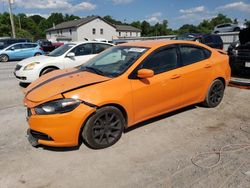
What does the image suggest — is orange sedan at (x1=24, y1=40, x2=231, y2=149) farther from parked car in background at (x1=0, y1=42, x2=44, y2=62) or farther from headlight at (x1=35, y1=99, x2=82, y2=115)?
parked car in background at (x1=0, y1=42, x2=44, y2=62)

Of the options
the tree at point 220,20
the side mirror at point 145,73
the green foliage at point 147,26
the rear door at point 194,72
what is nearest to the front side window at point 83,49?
the rear door at point 194,72

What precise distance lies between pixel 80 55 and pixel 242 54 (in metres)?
5.36

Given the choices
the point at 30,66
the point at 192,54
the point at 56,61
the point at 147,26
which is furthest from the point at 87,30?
the point at 192,54

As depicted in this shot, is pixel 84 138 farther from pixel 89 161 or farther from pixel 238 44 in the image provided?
pixel 238 44

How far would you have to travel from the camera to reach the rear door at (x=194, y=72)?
451 centimetres

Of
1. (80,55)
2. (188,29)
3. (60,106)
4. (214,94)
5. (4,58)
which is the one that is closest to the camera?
(60,106)

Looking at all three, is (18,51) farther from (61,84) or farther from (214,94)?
(214,94)

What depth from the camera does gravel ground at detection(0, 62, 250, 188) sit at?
2.87m

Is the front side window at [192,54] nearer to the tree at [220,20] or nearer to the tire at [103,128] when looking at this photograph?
the tire at [103,128]

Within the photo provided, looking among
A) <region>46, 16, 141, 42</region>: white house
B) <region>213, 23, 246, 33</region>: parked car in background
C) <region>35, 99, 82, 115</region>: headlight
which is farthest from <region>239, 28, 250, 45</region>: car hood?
<region>46, 16, 141, 42</region>: white house

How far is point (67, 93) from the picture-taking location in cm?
Result: 336

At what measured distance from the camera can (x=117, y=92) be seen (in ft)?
11.8

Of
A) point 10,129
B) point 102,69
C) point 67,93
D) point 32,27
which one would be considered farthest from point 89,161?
point 32,27

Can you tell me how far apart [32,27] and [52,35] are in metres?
21.7
